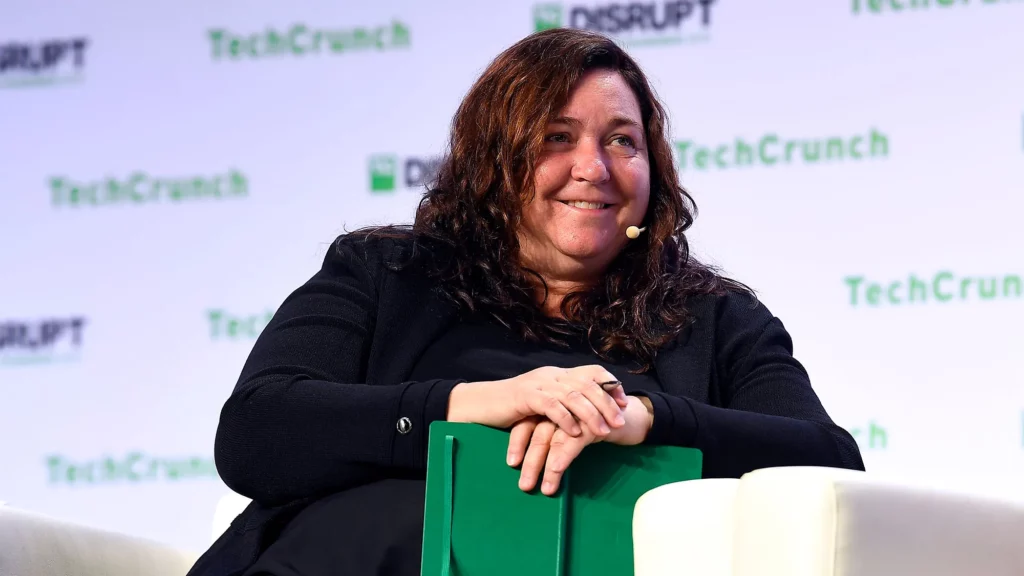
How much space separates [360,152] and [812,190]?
1102 millimetres

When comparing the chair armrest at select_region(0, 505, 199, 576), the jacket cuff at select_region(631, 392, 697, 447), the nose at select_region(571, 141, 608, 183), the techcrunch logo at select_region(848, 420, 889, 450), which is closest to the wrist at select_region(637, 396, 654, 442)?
the jacket cuff at select_region(631, 392, 697, 447)

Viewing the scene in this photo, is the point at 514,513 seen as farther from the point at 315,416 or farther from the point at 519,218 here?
the point at 519,218

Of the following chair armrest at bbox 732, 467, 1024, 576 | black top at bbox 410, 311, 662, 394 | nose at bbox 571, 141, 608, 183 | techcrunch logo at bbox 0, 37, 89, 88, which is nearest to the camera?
chair armrest at bbox 732, 467, 1024, 576

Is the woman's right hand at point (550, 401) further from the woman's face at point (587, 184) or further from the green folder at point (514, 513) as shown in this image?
the woman's face at point (587, 184)

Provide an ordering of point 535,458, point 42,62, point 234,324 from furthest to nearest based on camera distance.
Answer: point 42,62 < point 234,324 < point 535,458

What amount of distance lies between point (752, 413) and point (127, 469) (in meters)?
2.06

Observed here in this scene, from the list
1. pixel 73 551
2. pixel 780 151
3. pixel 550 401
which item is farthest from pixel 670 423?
pixel 780 151

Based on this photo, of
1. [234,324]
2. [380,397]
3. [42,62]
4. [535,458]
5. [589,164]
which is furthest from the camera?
[42,62]

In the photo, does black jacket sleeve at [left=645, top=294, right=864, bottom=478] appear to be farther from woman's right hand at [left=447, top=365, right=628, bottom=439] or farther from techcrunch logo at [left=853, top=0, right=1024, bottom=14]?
techcrunch logo at [left=853, top=0, right=1024, bottom=14]

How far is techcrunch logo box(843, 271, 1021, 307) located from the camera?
2.58 m

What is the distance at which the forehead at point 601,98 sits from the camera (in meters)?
1.61

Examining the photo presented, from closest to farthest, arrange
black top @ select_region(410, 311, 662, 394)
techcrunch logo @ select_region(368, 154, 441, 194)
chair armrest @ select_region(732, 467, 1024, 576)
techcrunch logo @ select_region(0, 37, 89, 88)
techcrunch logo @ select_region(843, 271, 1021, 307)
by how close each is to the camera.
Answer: chair armrest @ select_region(732, 467, 1024, 576) < black top @ select_region(410, 311, 662, 394) < techcrunch logo @ select_region(843, 271, 1021, 307) < techcrunch logo @ select_region(368, 154, 441, 194) < techcrunch logo @ select_region(0, 37, 89, 88)

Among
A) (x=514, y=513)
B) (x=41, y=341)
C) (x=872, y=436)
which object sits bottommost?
(x=872, y=436)

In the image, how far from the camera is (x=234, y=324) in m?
2.99
